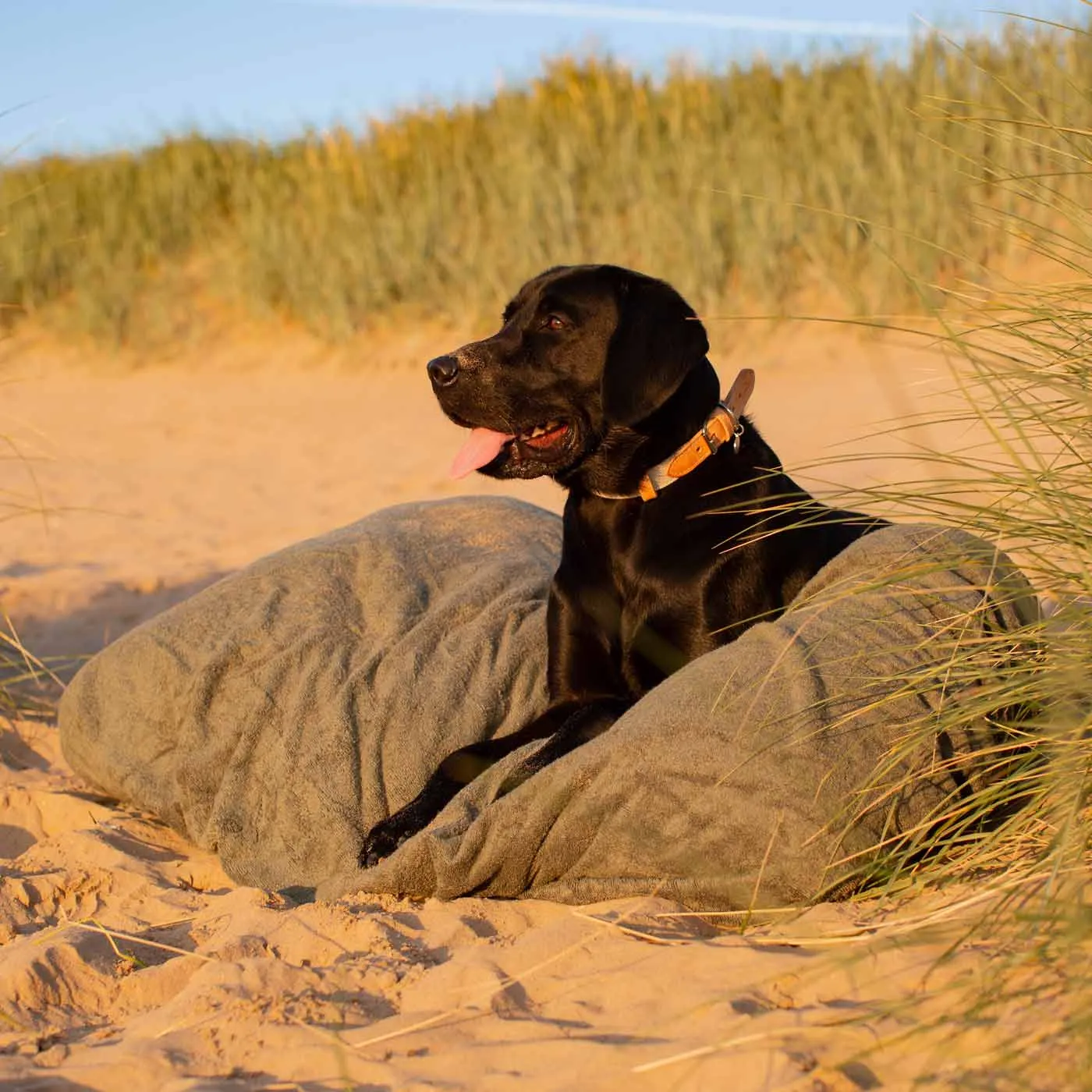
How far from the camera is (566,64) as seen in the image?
11.6m

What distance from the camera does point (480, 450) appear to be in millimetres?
3721

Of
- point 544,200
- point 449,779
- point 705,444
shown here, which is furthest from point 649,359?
point 544,200

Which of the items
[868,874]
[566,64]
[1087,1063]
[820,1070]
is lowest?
[868,874]

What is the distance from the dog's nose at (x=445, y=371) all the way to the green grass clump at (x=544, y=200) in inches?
202

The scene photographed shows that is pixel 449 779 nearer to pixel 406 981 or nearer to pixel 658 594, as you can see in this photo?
pixel 658 594

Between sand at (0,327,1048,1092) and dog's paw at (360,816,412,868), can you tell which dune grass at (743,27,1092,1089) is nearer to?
sand at (0,327,1048,1092)

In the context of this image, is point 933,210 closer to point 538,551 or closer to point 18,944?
point 538,551

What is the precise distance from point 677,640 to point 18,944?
1.73m

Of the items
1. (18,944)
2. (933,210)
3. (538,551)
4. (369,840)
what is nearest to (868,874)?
(369,840)

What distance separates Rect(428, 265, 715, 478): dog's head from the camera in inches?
143

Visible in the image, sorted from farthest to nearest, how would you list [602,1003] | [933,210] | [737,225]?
[737,225], [933,210], [602,1003]

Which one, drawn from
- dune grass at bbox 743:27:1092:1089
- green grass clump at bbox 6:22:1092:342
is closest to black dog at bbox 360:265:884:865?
dune grass at bbox 743:27:1092:1089

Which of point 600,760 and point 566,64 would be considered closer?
point 600,760

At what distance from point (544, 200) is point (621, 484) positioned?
23.6ft
